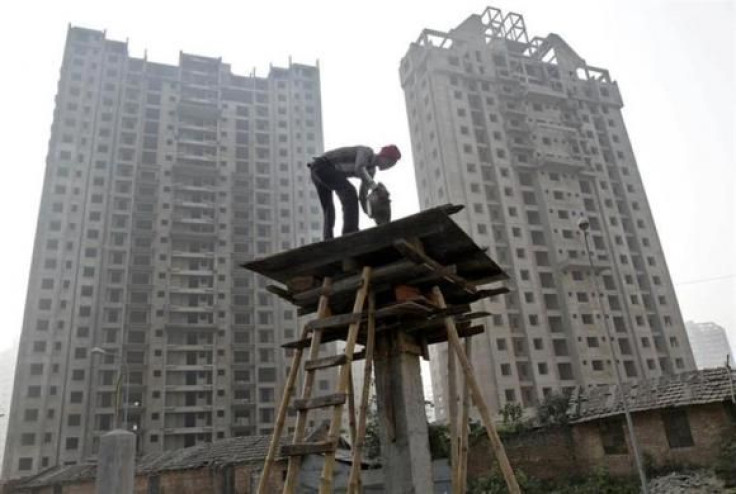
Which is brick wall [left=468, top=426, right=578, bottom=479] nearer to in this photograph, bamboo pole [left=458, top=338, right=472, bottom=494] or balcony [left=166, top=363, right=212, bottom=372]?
bamboo pole [left=458, top=338, right=472, bottom=494]

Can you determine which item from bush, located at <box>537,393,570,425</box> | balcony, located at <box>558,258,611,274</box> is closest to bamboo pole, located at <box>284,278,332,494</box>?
bush, located at <box>537,393,570,425</box>

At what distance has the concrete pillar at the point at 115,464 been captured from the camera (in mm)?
7238

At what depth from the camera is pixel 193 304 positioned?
2539 inches

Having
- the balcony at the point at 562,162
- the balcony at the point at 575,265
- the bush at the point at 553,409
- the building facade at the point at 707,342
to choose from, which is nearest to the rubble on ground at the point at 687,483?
the bush at the point at 553,409

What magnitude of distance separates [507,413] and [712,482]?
11786 millimetres

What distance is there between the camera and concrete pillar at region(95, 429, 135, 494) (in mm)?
7238

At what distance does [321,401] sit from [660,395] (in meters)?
23.7

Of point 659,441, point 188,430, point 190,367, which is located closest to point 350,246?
point 659,441

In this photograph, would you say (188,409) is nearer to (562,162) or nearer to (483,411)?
(562,162)

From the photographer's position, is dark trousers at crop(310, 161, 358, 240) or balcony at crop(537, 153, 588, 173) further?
balcony at crop(537, 153, 588, 173)

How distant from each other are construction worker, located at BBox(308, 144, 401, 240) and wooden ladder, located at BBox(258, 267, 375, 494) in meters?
1.30

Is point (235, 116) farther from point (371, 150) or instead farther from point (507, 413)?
point (371, 150)

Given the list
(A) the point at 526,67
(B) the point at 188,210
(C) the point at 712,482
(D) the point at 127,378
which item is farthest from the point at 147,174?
(C) the point at 712,482

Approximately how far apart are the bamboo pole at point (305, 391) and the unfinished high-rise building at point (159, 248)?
51282 mm
